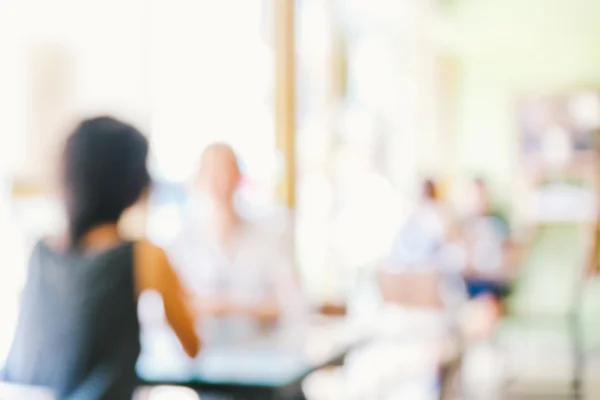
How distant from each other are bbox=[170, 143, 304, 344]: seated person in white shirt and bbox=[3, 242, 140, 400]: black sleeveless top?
0.98 m

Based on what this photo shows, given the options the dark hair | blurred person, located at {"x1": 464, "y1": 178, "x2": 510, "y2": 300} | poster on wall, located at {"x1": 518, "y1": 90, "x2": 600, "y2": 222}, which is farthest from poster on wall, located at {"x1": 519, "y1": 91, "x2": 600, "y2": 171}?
the dark hair

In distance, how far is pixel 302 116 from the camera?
554 cm

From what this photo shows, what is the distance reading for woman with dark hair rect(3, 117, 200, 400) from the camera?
1.49 m

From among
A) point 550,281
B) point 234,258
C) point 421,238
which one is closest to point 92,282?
point 234,258

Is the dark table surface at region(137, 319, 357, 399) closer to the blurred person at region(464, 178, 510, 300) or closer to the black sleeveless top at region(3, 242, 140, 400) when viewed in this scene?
the black sleeveless top at region(3, 242, 140, 400)

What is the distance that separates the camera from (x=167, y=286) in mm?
1613

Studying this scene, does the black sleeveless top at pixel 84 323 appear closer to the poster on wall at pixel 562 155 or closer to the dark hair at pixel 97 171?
the dark hair at pixel 97 171

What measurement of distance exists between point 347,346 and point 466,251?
111 inches

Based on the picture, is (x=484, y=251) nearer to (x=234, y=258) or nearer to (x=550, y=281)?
(x=550, y=281)

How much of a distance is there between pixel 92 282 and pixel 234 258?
110cm

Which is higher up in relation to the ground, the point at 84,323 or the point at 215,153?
the point at 215,153

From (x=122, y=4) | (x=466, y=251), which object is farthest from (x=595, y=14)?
(x=122, y=4)

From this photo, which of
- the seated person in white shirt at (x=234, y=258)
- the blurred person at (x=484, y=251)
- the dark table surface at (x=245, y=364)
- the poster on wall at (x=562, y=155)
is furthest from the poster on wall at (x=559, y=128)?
the dark table surface at (x=245, y=364)

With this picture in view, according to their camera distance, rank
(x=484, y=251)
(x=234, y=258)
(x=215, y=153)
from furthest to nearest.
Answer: (x=484, y=251) < (x=215, y=153) < (x=234, y=258)
